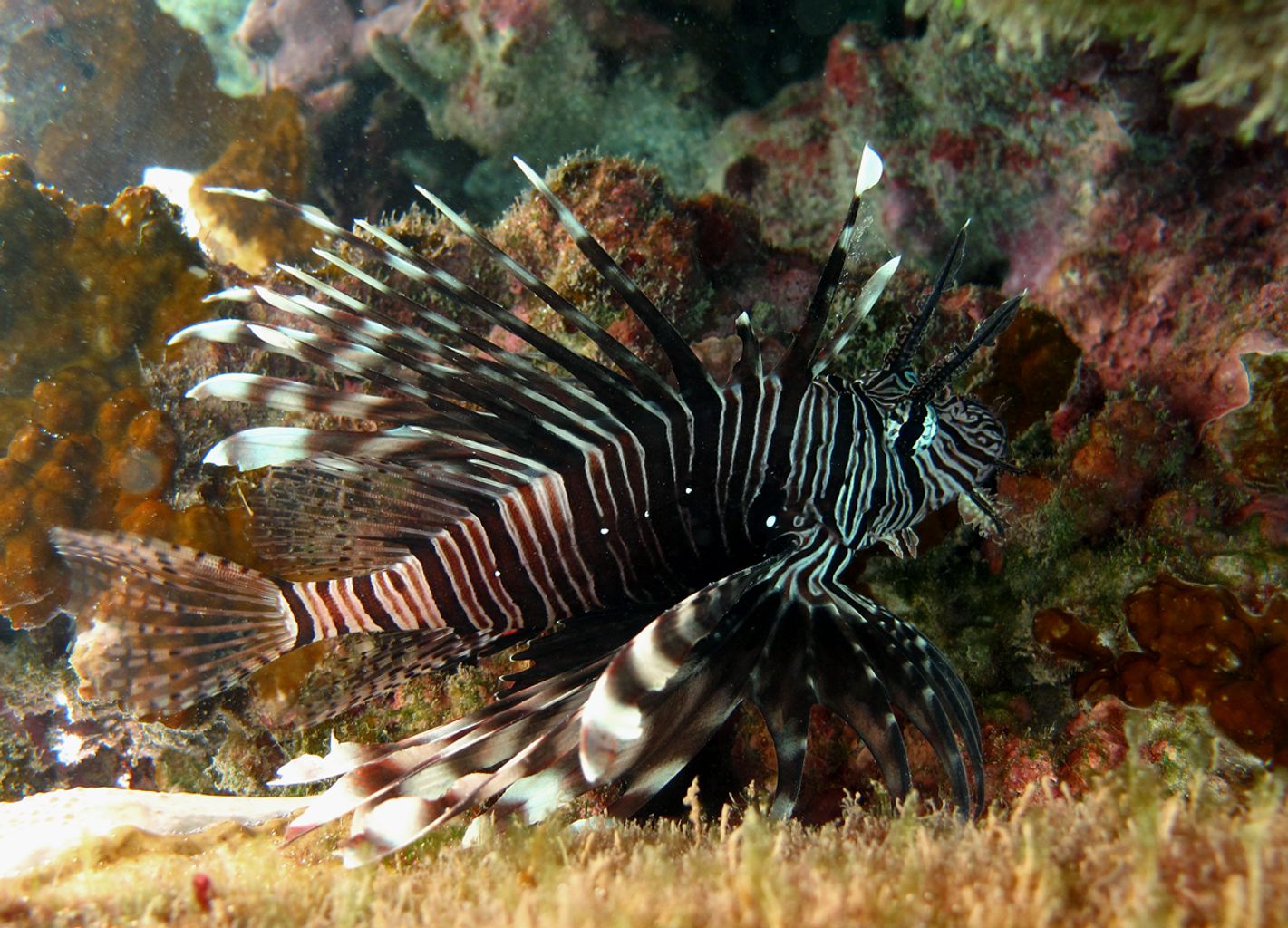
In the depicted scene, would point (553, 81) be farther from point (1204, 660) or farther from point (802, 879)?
point (802, 879)

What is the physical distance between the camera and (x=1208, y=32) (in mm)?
2082

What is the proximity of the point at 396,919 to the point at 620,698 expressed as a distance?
73cm

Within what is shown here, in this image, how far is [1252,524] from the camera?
324 centimetres

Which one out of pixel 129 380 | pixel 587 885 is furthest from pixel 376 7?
pixel 587 885

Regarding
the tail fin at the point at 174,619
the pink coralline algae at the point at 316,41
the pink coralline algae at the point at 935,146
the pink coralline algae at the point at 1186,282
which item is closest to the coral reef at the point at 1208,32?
the pink coralline algae at the point at 1186,282

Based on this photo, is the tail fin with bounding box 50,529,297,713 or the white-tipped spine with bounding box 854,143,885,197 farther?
the tail fin with bounding box 50,529,297,713

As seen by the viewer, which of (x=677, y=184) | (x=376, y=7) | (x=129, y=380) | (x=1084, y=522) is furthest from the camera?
(x=376, y=7)

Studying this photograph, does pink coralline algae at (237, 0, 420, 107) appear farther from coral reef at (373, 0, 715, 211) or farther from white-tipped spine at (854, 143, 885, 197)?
white-tipped spine at (854, 143, 885, 197)

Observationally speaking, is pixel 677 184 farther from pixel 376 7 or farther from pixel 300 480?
pixel 300 480

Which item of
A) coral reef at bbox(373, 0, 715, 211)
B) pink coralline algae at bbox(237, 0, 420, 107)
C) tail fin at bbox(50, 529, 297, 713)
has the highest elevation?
pink coralline algae at bbox(237, 0, 420, 107)

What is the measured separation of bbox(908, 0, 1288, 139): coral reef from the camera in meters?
1.99

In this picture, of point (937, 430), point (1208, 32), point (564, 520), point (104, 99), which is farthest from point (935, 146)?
point (104, 99)

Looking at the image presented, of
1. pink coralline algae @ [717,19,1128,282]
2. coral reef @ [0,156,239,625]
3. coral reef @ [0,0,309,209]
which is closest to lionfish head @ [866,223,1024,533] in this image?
pink coralline algae @ [717,19,1128,282]

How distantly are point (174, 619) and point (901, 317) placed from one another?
13.2 ft
